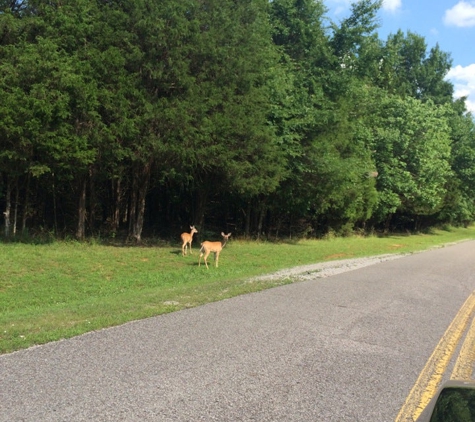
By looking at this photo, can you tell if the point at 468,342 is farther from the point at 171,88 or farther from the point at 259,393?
the point at 171,88

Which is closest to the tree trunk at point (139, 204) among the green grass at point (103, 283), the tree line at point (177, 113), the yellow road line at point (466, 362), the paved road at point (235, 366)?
the tree line at point (177, 113)

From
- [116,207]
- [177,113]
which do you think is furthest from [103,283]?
[116,207]

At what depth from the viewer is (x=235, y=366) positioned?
6.02m

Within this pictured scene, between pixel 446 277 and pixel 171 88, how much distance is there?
1349 cm

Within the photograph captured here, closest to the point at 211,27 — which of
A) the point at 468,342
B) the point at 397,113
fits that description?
the point at 468,342

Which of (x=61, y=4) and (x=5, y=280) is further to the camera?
(x=61, y=4)

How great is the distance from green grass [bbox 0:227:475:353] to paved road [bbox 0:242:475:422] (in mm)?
819

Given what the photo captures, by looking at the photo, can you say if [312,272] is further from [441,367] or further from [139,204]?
[139,204]

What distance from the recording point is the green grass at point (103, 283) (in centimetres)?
835

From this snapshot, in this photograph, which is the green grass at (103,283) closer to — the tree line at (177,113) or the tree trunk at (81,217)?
the tree trunk at (81,217)

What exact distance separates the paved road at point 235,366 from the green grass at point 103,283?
82 centimetres

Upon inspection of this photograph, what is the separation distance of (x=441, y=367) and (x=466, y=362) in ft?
1.65

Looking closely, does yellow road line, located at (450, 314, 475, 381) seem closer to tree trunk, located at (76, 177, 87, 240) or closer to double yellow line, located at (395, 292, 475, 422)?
double yellow line, located at (395, 292, 475, 422)

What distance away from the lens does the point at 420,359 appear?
6.70 m
